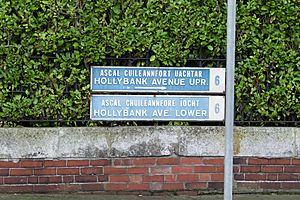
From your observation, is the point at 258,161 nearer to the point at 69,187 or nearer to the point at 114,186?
the point at 114,186

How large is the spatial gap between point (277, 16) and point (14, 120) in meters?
2.94

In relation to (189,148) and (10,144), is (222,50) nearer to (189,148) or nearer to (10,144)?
(189,148)

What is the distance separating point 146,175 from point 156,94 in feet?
2.77

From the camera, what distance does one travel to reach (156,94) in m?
5.09

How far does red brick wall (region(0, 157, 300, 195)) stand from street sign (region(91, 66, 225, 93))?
28.4 inches

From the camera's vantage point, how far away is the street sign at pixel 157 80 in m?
5.06

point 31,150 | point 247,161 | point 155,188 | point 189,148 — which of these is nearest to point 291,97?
point 247,161

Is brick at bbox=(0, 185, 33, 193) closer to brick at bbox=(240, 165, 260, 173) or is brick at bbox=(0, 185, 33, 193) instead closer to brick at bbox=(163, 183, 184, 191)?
brick at bbox=(163, 183, 184, 191)

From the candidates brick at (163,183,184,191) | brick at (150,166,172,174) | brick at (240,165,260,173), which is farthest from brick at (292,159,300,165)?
brick at (150,166,172,174)

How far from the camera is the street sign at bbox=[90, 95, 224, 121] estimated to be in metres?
5.06

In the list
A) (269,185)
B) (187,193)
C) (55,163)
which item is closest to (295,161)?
(269,185)

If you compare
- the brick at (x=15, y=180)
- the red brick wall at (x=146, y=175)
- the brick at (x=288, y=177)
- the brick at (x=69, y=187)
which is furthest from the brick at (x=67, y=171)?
the brick at (x=288, y=177)

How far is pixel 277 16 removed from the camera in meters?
5.20

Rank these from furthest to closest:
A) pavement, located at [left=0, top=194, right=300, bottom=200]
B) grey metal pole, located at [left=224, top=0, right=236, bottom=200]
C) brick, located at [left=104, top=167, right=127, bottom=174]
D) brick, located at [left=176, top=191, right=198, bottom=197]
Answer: brick, located at [left=176, top=191, right=198, bottom=197]
brick, located at [left=104, top=167, right=127, bottom=174]
pavement, located at [left=0, top=194, right=300, bottom=200]
grey metal pole, located at [left=224, top=0, right=236, bottom=200]
